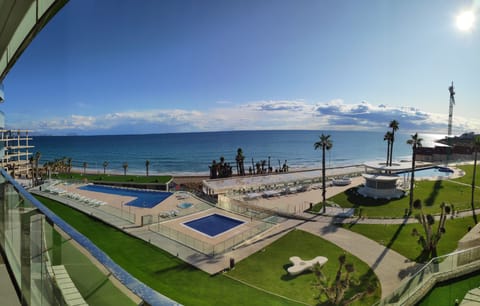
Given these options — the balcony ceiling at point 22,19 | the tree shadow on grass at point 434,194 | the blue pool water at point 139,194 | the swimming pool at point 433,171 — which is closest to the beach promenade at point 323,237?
the tree shadow on grass at point 434,194

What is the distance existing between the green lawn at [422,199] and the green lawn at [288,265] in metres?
8.01

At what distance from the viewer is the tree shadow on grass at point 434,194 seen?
25547 mm

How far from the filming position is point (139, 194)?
97.1 feet

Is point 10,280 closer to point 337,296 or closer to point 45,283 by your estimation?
point 45,283

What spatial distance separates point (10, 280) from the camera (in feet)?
8.79

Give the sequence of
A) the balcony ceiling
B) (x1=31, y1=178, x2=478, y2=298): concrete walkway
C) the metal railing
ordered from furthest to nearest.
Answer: (x1=31, y1=178, x2=478, y2=298): concrete walkway, the metal railing, the balcony ceiling

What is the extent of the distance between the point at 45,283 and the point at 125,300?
1.17 m

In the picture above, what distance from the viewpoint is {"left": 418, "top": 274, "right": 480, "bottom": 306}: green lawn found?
1038 centimetres

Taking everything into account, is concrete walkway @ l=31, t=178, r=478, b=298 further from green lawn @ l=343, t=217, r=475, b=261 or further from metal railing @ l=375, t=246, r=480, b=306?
metal railing @ l=375, t=246, r=480, b=306

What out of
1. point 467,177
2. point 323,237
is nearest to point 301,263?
point 323,237

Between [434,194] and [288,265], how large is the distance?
22.1 m

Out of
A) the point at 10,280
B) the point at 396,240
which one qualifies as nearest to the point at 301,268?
the point at 396,240

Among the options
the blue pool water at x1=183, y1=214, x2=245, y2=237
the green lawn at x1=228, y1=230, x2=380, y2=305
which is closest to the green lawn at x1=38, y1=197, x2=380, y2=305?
the green lawn at x1=228, y1=230, x2=380, y2=305

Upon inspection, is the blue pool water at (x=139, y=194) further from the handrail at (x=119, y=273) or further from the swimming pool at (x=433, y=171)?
the swimming pool at (x=433, y=171)
